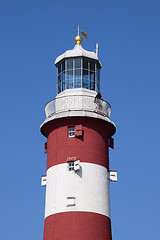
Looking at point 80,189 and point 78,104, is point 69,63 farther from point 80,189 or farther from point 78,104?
point 80,189

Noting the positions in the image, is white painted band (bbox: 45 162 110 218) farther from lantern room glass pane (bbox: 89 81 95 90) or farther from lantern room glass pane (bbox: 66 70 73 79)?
lantern room glass pane (bbox: 66 70 73 79)

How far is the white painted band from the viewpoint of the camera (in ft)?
108

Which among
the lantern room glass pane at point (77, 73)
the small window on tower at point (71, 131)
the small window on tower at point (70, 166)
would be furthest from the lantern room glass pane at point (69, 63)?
the small window on tower at point (70, 166)

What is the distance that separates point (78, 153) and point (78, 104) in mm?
3533

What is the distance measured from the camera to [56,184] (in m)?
34.0

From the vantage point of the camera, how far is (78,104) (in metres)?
35.7

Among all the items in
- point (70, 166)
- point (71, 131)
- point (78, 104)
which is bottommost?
point (70, 166)

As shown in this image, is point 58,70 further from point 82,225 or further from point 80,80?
point 82,225

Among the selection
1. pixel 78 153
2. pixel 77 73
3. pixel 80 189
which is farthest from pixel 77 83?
pixel 80 189

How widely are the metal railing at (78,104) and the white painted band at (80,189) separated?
3.92m

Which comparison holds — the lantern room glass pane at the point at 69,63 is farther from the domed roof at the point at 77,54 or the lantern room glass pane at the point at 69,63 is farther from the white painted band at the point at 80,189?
the white painted band at the point at 80,189

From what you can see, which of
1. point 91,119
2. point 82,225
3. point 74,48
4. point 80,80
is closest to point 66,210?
point 82,225

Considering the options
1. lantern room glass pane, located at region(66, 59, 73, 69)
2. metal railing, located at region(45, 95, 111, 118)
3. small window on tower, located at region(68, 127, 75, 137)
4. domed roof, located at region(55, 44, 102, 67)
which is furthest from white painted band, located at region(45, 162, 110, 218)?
domed roof, located at region(55, 44, 102, 67)

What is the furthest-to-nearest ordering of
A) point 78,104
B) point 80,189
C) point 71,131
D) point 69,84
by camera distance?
point 69,84 → point 78,104 → point 71,131 → point 80,189
